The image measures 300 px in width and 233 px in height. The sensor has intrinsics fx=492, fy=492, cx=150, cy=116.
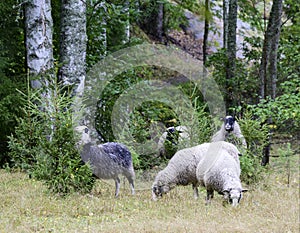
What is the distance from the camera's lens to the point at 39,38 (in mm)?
10367

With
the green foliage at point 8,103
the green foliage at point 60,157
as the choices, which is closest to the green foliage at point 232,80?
the green foliage at point 8,103

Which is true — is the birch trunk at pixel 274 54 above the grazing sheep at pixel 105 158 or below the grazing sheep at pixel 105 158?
above

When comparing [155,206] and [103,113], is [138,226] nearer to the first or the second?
[155,206]

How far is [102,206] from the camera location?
8062 millimetres

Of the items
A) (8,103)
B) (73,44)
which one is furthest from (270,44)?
(8,103)

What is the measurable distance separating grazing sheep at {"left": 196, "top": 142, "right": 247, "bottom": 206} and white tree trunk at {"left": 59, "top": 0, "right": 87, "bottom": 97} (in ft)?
11.3

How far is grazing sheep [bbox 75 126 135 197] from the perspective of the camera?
899cm

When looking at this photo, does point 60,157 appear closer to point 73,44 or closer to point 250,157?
point 73,44

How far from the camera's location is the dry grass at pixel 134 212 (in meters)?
6.75

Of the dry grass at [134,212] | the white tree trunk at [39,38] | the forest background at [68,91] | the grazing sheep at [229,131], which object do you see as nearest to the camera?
the dry grass at [134,212]

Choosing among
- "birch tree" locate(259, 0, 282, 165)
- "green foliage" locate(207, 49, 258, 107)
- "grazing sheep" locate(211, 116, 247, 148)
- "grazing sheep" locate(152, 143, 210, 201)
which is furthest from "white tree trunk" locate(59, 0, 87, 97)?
"green foliage" locate(207, 49, 258, 107)

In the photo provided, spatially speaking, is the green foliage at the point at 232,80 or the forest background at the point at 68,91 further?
the green foliage at the point at 232,80

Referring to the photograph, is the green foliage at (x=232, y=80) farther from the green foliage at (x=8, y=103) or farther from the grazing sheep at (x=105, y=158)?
the green foliage at (x=8, y=103)

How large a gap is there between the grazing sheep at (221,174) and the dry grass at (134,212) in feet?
0.76
